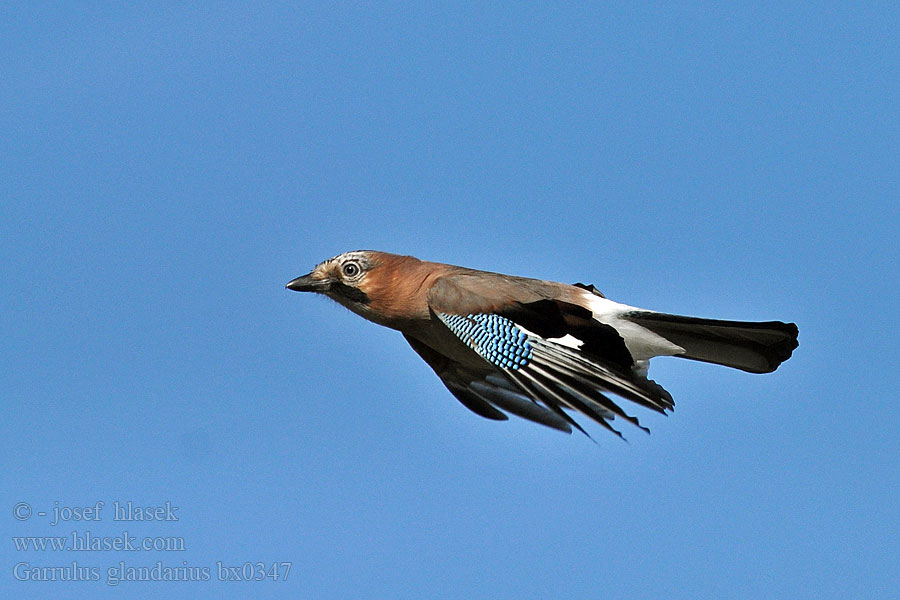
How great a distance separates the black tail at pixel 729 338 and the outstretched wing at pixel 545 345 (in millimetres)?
636

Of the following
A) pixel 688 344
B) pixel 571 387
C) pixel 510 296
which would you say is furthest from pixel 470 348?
pixel 688 344

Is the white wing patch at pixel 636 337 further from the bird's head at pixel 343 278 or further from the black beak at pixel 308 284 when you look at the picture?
the black beak at pixel 308 284

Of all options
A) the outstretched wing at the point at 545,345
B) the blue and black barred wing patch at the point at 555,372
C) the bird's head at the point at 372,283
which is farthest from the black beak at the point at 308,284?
the blue and black barred wing patch at the point at 555,372

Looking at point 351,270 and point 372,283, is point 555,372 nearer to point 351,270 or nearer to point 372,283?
point 372,283

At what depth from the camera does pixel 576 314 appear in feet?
36.9

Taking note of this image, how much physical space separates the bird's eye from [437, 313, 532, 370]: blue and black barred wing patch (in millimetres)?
1239

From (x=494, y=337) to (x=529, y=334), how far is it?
1.17ft

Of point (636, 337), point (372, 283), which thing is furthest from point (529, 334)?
point (372, 283)

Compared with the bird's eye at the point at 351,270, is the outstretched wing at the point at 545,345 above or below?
below

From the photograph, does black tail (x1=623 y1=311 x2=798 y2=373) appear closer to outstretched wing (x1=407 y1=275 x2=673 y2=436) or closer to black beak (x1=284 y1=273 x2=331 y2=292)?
outstretched wing (x1=407 y1=275 x2=673 y2=436)

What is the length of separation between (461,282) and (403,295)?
709 millimetres

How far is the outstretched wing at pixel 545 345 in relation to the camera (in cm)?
1039

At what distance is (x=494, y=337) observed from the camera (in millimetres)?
11227

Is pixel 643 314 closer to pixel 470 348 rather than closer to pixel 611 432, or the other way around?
pixel 470 348
